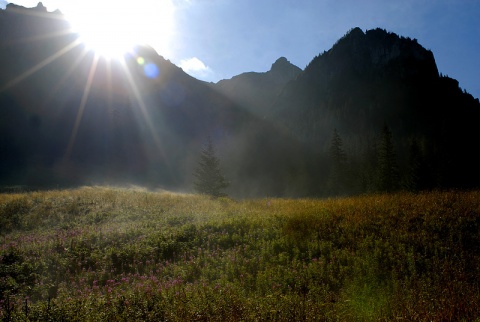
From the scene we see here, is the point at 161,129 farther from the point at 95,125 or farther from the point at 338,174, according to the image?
the point at 338,174

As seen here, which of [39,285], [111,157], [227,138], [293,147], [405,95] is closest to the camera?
[39,285]

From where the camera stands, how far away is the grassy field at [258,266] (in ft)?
16.9

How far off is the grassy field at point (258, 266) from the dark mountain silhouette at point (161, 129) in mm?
49848

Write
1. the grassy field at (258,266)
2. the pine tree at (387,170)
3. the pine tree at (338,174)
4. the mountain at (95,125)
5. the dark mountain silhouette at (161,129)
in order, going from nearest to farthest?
1. the grassy field at (258,266)
2. the pine tree at (387,170)
3. the pine tree at (338,174)
4. the dark mountain silhouette at (161,129)
5. the mountain at (95,125)

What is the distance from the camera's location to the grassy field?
5.14 meters

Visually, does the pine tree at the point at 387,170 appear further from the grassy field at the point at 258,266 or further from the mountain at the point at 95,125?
the mountain at the point at 95,125

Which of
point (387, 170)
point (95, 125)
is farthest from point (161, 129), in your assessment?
point (387, 170)

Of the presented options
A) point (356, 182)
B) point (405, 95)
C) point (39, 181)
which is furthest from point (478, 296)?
point (405, 95)

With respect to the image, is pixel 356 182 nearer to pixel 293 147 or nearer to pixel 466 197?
pixel 466 197

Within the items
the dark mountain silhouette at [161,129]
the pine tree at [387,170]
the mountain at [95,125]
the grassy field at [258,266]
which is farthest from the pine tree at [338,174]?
the grassy field at [258,266]

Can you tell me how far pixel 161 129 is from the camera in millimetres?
145250

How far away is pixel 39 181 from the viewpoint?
66.4m

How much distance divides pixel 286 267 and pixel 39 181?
251 feet

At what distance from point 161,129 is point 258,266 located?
475ft
